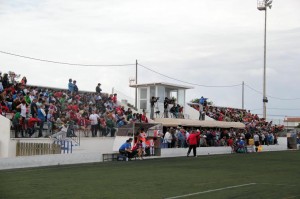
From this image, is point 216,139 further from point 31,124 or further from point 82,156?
point 31,124

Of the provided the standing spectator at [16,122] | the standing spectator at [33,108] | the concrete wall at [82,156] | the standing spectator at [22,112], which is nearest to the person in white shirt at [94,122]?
the concrete wall at [82,156]

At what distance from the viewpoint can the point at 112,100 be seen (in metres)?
39.6

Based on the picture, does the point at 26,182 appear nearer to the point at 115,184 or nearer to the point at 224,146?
the point at 115,184

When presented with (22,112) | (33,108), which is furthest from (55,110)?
(22,112)

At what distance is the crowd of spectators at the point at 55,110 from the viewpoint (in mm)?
27750

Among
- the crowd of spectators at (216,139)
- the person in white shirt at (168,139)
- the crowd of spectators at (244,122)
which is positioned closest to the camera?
the person in white shirt at (168,139)

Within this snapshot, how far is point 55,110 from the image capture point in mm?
30500

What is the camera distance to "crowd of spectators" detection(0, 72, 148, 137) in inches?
1093

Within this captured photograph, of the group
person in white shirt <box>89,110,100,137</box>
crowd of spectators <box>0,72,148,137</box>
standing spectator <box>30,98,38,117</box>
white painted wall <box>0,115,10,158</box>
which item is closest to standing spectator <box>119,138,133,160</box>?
crowd of spectators <box>0,72,148,137</box>

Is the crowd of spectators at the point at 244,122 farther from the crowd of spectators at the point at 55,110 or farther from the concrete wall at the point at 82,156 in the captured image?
the crowd of spectators at the point at 55,110

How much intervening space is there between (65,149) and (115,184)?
13.4 metres

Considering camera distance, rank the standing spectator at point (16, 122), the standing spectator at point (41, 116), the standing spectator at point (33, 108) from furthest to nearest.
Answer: the standing spectator at point (41, 116) < the standing spectator at point (33, 108) < the standing spectator at point (16, 122)

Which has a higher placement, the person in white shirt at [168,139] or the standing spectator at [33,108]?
the standing spectator at [33,108]

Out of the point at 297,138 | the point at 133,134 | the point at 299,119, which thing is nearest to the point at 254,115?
the point at 297,138
